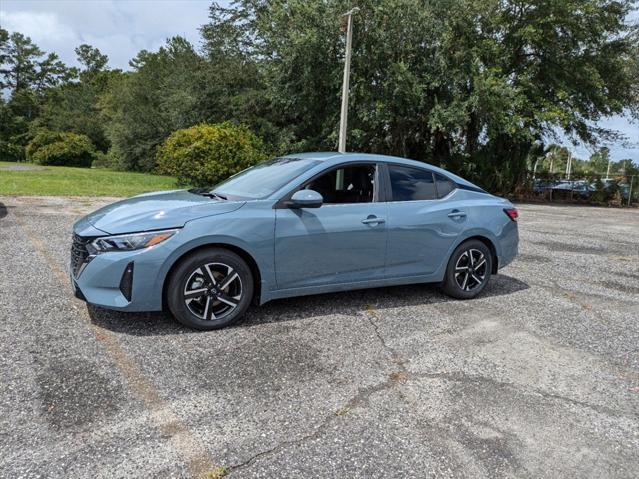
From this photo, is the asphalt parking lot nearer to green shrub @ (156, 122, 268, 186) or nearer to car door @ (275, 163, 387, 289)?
car door @ (275, 163, 387, 289)

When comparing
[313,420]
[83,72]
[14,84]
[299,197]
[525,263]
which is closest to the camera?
[313,420]

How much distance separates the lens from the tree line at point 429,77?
63.5 feet

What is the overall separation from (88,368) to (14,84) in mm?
74747

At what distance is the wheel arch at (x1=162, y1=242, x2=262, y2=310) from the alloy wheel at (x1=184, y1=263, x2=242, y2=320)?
146 millimetres

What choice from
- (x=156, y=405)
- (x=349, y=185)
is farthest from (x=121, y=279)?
(x=349, y=185)

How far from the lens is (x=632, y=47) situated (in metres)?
22.8

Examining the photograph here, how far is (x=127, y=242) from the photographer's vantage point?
12.4ft

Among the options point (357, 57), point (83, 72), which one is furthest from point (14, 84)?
point (357, 57)

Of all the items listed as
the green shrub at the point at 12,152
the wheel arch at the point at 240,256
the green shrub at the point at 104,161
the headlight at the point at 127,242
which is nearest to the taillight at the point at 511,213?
the wheel arch at the point at 240,256

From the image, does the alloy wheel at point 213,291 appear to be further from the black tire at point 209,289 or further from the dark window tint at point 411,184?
the dark window tint at point 411,184

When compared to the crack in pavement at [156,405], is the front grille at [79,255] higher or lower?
higher

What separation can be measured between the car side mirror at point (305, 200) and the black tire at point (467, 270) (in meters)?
1.80

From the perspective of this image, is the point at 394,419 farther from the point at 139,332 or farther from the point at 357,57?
the point at 357,57

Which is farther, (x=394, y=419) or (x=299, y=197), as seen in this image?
(x=299, y=197)
